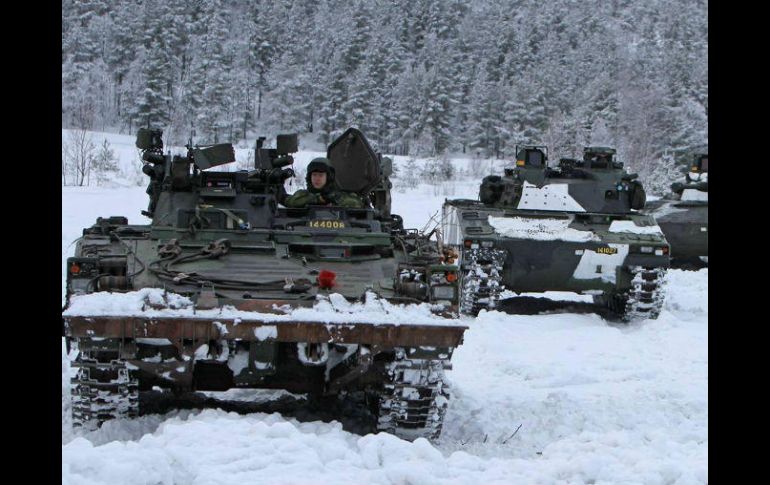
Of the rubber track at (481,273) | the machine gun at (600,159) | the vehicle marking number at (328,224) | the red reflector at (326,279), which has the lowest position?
the rubber track at (481,273)

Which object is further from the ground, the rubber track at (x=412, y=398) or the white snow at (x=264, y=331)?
the white snow at (x=264, y=331)

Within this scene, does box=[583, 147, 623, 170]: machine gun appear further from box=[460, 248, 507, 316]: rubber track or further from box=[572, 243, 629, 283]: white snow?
box=[460, 248, 507, 316]: rubber track

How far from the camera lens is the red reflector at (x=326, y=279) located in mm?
7281

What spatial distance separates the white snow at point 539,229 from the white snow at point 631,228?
1.90ft

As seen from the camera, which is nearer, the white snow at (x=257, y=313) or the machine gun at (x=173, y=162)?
the white snow at (x=257, y=313)

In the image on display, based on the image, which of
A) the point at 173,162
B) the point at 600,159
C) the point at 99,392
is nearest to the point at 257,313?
the point at 99,392

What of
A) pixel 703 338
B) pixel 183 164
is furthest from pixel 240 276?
pixel 703 338

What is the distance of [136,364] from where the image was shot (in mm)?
6770

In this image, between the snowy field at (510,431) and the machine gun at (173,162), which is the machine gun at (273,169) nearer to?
the machine gun at (173,162)

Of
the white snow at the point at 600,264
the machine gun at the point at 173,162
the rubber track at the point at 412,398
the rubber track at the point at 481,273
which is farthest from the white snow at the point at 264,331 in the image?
the white snow at the point at 600,264

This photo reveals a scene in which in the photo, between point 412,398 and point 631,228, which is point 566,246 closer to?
point 631,228

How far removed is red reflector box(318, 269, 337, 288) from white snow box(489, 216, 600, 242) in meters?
6.78
